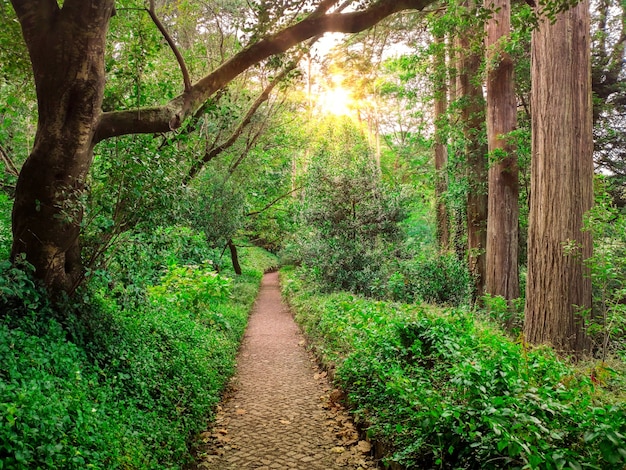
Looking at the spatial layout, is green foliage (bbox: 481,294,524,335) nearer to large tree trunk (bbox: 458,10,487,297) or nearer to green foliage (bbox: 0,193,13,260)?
large tree trunk (bbox: 458,10,487,297)

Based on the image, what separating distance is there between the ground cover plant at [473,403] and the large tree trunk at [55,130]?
12.5ft

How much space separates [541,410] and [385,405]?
217 centimetres

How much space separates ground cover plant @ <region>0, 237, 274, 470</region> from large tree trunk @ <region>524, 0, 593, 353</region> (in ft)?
17.7

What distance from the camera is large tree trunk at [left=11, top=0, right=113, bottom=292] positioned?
4.35 meters

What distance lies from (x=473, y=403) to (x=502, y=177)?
8.40m

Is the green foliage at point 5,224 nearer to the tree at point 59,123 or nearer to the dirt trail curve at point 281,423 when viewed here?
the tree at point 59,123

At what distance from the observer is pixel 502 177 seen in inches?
402

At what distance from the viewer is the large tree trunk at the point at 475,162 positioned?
38.2ft

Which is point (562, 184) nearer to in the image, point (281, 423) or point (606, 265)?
point (606, 265)

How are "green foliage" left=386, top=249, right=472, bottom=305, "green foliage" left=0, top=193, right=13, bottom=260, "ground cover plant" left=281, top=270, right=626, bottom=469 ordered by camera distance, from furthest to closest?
"green foliage" left=386, top=249, right=472, bottom=305
"green foliage" left=0, top=193, right=13, bottom=260
"ground cover plant" left=281, top=270, right=626, bottom=469

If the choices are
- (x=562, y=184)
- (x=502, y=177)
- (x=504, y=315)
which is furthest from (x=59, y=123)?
(x=502, y=177)

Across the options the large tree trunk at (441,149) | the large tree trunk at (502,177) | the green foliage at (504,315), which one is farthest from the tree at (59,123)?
the large tree trunk at (441,149)

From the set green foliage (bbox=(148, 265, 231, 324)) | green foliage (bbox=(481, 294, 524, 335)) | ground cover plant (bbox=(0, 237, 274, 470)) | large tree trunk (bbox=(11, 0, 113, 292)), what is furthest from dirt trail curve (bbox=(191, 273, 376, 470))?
green foliage (bbox=(481, 294, 524, 335))

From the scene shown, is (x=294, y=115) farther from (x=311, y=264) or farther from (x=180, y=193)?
(x=180, y=193)
